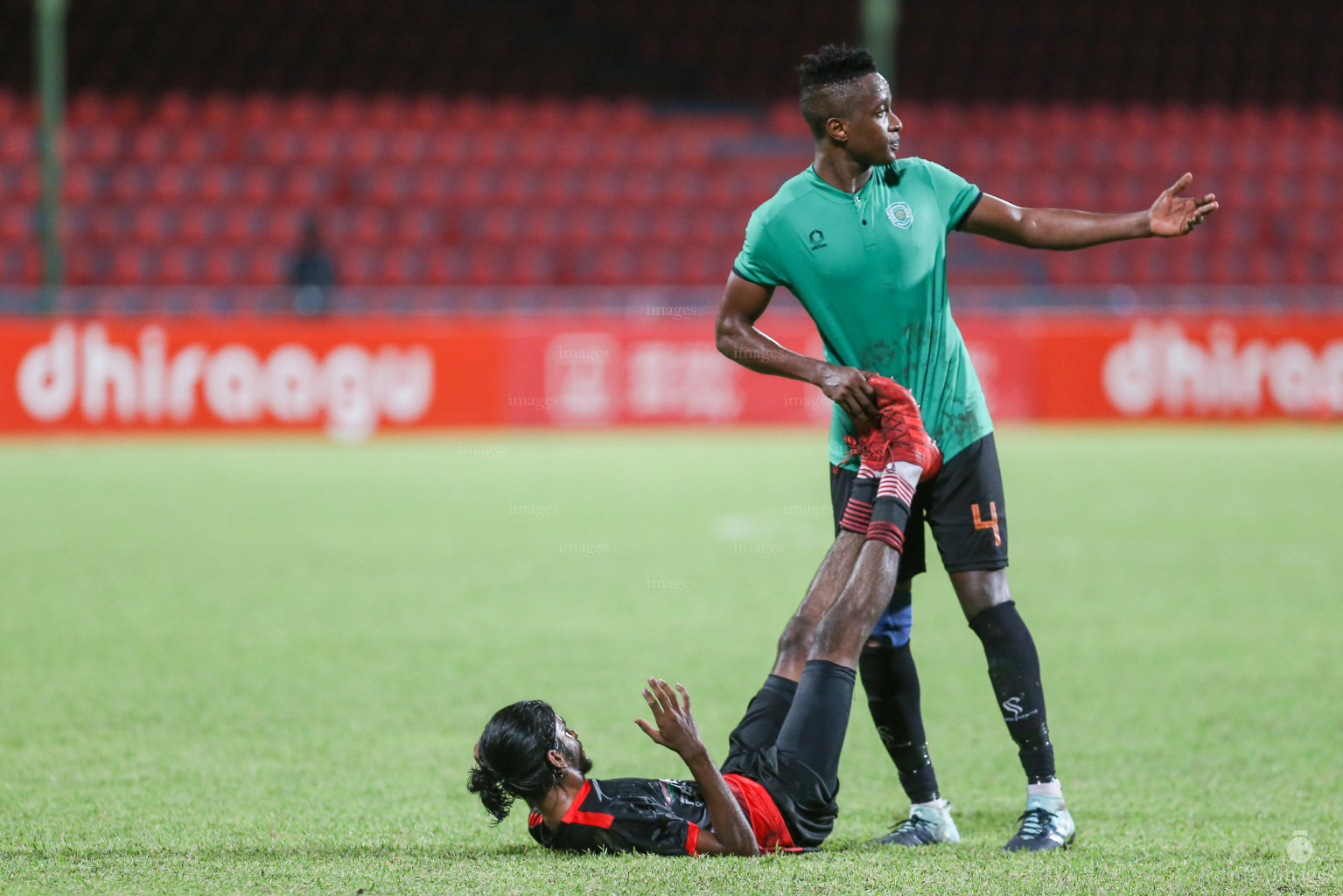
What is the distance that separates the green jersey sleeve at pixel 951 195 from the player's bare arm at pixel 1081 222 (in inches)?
1.2

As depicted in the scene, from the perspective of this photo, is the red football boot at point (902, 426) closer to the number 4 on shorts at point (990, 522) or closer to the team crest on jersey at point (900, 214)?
the number 4 on shorts at point (990, 522)

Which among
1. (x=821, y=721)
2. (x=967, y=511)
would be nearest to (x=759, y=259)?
(x=967, y=511)

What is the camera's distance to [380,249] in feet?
69.5

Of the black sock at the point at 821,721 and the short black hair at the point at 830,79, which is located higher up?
the short black hair at the point at 830,79

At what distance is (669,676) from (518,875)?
270cm

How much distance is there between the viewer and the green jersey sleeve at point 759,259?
3922mm

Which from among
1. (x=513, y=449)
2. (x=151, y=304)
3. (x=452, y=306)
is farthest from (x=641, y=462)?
(x=151, y=304)

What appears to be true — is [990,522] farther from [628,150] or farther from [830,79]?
[628,150]

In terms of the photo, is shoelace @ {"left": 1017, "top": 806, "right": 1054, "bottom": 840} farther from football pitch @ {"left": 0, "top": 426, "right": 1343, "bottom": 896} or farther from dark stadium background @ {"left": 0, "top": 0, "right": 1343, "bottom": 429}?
dark stadium background @ {"left": 0, "top": 0, "right": 1343, "bottom": 429}

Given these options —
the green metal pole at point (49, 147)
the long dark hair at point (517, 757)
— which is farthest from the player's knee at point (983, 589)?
the green metal pole at point (49, 147)

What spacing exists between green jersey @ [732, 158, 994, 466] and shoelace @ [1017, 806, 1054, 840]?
3.08 feet

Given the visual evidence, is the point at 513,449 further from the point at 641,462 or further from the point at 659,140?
the point at 659,140

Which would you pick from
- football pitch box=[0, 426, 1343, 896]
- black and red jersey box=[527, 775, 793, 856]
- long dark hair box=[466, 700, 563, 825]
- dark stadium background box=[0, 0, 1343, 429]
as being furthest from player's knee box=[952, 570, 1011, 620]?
dark stadium background box=[0, 0, 1343, 429]

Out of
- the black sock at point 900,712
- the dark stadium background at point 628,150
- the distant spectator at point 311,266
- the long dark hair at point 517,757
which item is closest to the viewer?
the long dark hair at point 517,757
